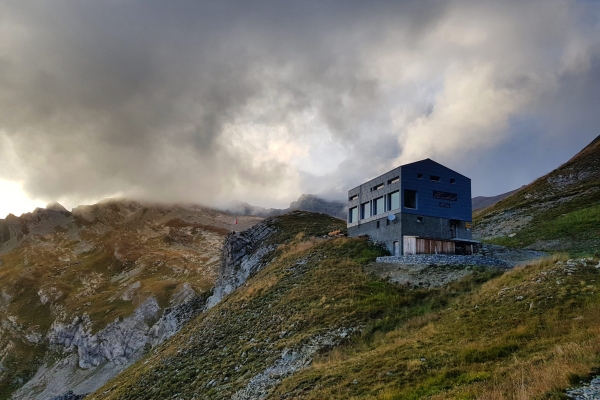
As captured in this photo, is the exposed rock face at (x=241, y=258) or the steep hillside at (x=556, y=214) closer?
the steep hillside at (x=556, y=214)

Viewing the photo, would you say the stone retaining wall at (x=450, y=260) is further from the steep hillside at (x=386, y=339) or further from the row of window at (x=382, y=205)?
the row of window at (x=382, y=205)

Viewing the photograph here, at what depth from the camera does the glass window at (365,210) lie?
59100mm

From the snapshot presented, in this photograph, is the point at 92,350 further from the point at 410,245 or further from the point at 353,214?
the point at 410,245

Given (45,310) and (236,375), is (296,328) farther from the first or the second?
(45,310)

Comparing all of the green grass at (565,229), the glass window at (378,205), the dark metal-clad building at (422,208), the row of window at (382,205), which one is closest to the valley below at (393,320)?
the green grass at (565,229)

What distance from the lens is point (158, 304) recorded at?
5349 inches

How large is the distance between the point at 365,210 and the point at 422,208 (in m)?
10.3

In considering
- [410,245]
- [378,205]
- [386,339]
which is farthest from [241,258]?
[386,339]

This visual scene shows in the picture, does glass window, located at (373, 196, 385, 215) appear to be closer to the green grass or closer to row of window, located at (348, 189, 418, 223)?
row of window, located at (348, 189, 418, 223)

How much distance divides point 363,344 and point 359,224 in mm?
34651

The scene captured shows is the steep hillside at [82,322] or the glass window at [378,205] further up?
the glass window at [378,205]

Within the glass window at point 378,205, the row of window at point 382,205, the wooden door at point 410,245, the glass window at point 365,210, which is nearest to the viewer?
the wooden door at point 410,245

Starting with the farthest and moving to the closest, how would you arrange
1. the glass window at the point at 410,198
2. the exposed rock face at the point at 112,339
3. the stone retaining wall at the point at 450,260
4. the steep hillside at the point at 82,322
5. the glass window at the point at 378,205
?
the exposed rock face at the point at 112,339 → the steep hillside at the point at 82,322 → the glass window at the point at 378,205 → the glass window at the point at 410,198 → the stone retaining wall at the point at 450,260

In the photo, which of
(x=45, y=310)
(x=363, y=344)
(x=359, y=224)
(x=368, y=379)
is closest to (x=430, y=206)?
(x=359, y=224)
